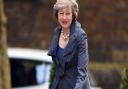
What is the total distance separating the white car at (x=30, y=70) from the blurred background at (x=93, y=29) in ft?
14.7

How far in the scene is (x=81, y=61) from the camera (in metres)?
7.26

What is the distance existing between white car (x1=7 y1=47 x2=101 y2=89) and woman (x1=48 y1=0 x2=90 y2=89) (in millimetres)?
5814

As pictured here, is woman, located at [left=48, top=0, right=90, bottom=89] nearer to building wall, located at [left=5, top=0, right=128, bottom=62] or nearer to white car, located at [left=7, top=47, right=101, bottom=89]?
white car, located at [left=7, top=47, right=101, bottom=89]

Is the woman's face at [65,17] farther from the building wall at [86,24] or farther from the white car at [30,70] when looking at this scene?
the building wall at [86,24]

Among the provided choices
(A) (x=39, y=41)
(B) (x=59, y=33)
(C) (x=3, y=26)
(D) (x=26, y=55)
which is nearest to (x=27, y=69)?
(D) (x=26, y=55)

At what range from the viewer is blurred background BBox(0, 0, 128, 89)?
1822 cm

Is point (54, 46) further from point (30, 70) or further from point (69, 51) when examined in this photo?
point (30, 70)

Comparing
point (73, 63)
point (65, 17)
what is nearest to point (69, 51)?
point (73, 63)

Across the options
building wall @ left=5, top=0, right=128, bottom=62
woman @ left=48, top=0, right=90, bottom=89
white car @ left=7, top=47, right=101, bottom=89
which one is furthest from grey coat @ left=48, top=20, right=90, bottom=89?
building wall @ left=5, top=0, right=128, bottom=62

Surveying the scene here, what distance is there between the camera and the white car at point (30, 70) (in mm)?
13336

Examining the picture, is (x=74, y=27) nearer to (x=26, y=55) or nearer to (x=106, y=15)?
(x=26, y=55)

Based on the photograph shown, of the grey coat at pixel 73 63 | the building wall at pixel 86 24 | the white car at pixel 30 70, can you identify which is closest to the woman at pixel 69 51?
the grey coat at pixel 73 63

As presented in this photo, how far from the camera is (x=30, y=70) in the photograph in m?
13.4

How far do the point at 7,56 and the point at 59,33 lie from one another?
518 cm
